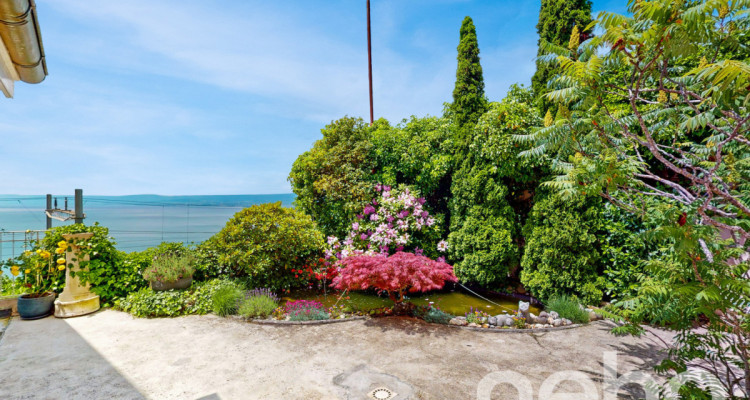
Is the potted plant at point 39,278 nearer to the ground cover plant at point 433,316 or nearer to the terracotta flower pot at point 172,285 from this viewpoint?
the terracotta flower pot at point 172,285

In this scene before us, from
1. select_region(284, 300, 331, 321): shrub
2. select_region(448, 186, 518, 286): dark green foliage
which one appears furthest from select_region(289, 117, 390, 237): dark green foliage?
select_region(284, 300, 331, 321): shrub

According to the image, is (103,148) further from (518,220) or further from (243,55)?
(518,220)

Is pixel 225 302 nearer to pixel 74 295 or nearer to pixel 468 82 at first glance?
pixel 74 295

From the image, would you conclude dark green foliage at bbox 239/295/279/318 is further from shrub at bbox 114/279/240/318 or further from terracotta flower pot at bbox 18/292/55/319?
terracotta flower pot at bbox 18/292/55/319

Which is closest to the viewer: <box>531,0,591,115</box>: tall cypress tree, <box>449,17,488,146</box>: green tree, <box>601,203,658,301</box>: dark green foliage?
<box>601,203,658,301</box>: dark green foliage

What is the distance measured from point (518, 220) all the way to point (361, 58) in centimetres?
920

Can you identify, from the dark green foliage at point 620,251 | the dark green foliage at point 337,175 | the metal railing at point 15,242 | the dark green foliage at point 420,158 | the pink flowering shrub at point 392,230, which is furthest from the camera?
the dark green foliage at point 337,175

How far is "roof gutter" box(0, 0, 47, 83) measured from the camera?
2152 mm

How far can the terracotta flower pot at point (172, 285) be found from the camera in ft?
20.2

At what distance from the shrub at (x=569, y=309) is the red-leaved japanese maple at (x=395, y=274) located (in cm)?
206

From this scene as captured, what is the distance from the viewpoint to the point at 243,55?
22.8 ft

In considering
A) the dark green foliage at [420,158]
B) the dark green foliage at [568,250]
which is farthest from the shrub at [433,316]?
the dark green foliage at [420,158]

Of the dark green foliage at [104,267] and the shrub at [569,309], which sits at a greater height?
the dark green foliage at [104,267]

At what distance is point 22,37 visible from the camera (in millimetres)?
2402
